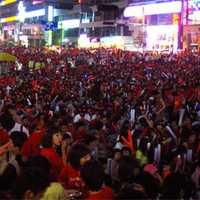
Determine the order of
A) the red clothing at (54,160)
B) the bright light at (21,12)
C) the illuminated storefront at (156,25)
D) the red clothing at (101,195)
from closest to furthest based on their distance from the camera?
the red clothing at (101,195), the red clothing at (54,160), the illuminated storefront at (156,25), the bright light at (21,12)

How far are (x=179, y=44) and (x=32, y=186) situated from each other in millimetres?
53365

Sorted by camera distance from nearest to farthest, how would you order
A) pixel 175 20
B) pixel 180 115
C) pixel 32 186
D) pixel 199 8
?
pixel 32 186, pixel 180 115, pixel 199 8, pixel 175 20

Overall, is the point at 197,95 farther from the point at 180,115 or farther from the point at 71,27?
the point at 71,27

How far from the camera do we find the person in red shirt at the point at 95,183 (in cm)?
559

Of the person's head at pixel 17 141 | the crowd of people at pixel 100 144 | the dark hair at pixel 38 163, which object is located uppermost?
the dark hair at pixel 38 163

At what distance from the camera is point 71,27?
332ft

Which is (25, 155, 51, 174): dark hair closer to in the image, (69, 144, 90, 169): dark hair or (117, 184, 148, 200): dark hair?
(69, 144, 90, 169): dark hair

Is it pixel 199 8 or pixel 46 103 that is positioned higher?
pixel 199 8

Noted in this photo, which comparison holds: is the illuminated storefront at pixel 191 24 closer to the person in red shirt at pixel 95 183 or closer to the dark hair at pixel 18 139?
the dark hair at pixel 18 139

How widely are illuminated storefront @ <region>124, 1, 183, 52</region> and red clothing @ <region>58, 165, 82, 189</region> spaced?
4993 centimetres

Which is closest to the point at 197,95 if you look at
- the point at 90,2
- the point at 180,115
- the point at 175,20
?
the point at 180,115

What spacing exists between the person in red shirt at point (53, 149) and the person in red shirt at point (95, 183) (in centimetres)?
143

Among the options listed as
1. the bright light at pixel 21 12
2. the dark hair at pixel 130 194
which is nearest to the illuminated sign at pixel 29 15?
the bright light at pixel 21 12

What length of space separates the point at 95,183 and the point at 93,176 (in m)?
0.07
